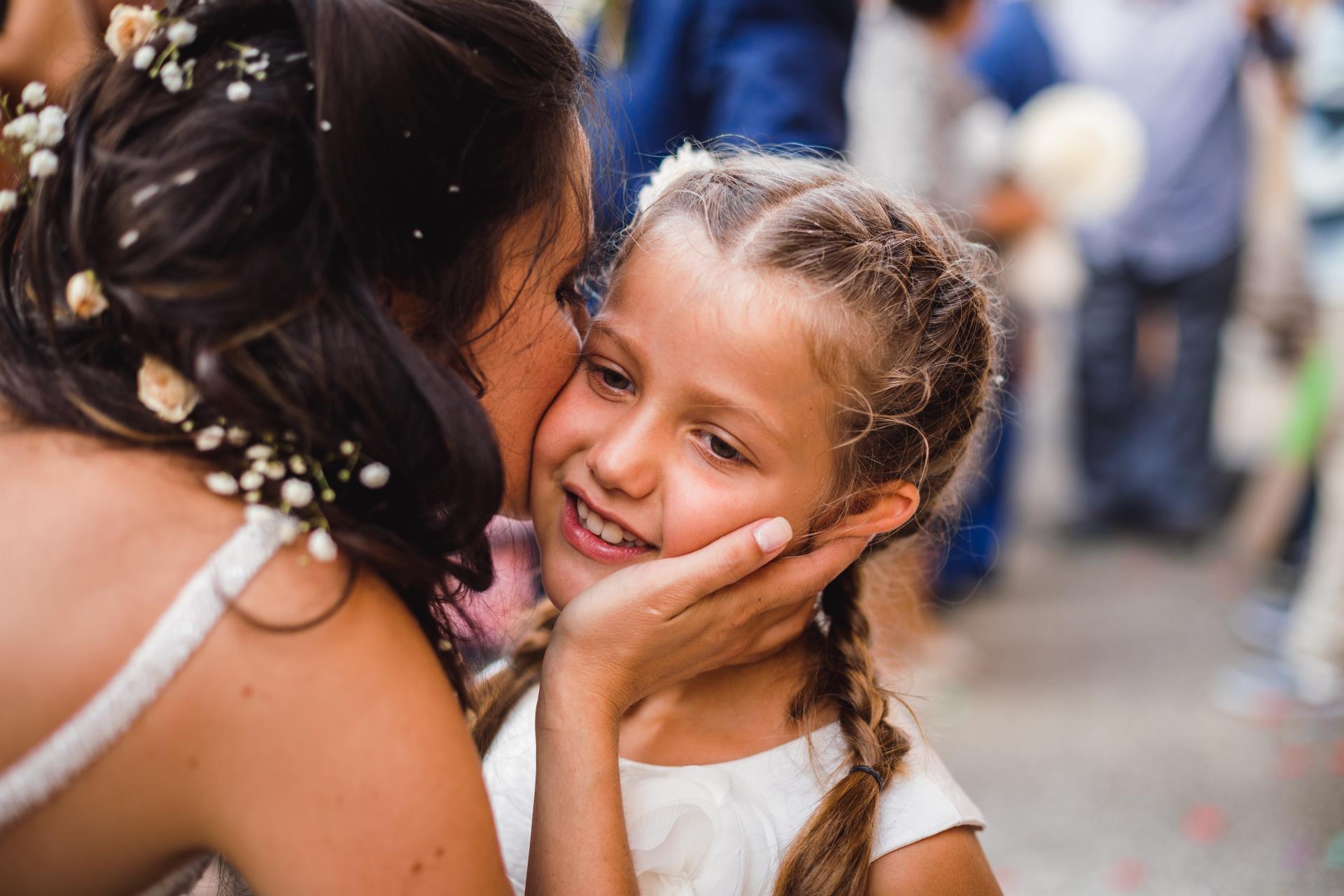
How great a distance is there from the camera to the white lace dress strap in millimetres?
1150

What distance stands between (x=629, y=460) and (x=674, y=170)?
0.60 m

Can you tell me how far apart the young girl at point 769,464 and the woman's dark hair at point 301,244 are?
1.10ft

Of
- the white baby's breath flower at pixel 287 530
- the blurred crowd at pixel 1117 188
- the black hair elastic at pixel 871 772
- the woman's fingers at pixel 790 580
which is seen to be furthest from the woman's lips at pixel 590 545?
the blurred crowd at pixel 1117 188

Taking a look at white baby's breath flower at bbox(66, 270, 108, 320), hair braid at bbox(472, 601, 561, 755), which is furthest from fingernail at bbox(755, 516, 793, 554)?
white baby's breath flower at bbox(66, 270, 108, 320)

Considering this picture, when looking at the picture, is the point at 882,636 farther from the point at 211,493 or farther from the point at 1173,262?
the point at 1173,262

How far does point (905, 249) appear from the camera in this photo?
5.68 feet

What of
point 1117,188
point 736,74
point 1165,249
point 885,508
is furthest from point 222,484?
point 1165,249

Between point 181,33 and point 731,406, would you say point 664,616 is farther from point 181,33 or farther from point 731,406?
point 181,33

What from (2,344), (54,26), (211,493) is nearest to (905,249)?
(211,493)

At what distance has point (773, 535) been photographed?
5.27ft

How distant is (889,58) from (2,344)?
3527 millimetres

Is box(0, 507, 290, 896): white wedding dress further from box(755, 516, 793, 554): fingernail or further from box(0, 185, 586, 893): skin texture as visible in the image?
box(755, 516, 793, 554): fingernail

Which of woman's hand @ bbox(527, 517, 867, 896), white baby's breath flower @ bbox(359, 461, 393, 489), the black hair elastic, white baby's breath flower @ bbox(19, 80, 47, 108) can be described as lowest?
the black hair elastic

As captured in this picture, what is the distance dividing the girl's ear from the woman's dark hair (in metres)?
0.64
